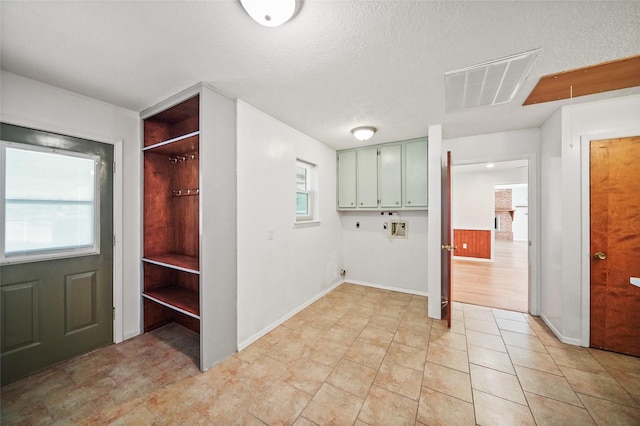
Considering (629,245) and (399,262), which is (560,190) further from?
(399,262)

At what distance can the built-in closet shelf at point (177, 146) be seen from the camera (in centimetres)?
223

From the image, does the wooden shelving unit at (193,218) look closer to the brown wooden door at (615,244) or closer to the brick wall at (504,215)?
the brown wooden door at (615,244)

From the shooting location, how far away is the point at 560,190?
248 centimetres

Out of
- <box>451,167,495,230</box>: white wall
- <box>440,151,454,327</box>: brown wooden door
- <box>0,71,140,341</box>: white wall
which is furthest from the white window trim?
<box>451,167,495,230</box>: white wall

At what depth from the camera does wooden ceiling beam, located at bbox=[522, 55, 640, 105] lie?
1784 millimetres

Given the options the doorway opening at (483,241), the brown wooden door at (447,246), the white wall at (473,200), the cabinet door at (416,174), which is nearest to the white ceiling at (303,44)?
the brown wooden door at (447,246)

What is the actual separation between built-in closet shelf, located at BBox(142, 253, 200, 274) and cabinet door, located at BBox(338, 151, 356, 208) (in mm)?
2559

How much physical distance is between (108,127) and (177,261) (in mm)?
1569

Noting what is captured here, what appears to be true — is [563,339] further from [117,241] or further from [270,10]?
[117,241]

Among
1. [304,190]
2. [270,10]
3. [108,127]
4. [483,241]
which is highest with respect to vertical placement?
[270,10]

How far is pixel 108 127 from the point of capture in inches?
93.4

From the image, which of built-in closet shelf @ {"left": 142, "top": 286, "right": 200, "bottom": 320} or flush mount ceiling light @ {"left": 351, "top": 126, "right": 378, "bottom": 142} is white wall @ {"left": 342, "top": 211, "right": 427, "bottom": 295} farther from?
built-in closet shelf @ {"left": 142, "top": 286, "right": 200, "bottom": 320}

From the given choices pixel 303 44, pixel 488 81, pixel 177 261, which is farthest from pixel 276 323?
pixel 488 81

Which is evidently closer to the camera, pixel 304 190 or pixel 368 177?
pixel 304 190
